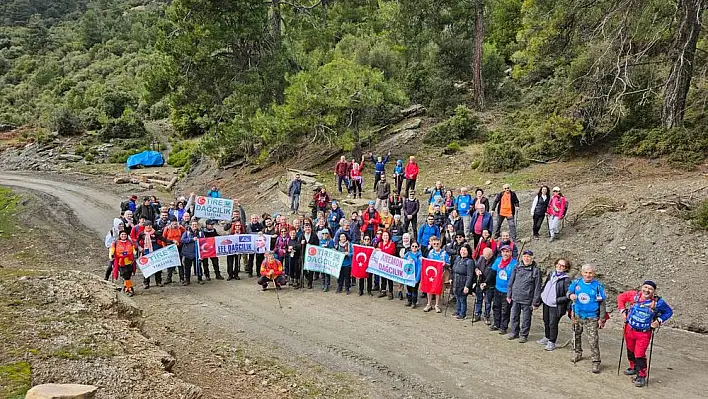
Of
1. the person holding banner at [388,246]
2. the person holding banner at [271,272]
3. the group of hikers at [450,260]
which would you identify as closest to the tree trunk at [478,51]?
the group of hikers at [450,260]

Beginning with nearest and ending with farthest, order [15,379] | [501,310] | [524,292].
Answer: [15,379]
[524,292]
[501,310]

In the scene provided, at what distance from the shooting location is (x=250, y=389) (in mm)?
9258

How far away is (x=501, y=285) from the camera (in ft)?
39.0

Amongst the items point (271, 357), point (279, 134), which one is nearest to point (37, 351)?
point (271, 357)

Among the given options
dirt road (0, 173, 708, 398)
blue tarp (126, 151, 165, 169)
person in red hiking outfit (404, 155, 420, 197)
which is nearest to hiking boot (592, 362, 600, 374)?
dirt road (0, 173, 708, 398)

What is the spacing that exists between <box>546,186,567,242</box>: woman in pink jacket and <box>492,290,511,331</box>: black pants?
495 cm

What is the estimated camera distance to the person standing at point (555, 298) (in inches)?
417

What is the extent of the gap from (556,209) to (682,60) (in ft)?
27.6

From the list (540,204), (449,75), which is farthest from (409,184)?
(449,75)

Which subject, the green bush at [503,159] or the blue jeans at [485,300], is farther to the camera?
the green bush at [503,159]

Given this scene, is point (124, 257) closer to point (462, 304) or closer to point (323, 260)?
point (323, 260)

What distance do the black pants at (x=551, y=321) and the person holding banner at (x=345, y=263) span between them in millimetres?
5541

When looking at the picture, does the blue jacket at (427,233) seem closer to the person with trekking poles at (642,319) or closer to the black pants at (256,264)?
the black pants at (256,264)

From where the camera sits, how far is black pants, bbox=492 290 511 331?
39.4 ft
